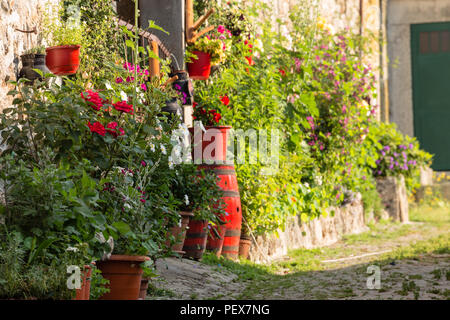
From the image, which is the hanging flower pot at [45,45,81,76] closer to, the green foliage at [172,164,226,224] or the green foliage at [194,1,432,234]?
the green foliage at [172,164,226,224]

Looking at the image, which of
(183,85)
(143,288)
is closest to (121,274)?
(143,288)

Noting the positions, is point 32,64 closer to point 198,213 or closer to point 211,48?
point 198,213

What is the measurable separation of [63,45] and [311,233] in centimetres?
401

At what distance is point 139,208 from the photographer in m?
3.81

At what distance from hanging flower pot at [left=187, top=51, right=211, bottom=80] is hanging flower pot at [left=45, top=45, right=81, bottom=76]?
7.06 ft

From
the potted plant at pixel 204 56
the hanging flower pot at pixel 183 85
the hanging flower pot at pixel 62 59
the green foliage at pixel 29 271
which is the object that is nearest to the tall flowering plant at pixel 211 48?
the potted plant at pixel 204 56

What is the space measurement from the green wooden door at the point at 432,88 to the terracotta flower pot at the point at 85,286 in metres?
9.87

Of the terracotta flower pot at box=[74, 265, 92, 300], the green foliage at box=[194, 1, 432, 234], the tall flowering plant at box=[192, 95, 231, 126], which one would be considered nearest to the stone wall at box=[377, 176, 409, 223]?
the green foliage at box=[194, 1, 432, 234]

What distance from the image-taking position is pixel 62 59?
A: 422 cm

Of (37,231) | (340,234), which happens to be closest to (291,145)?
(340,234)

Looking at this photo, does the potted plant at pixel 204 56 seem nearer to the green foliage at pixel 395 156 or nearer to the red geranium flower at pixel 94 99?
the red geranium flower at pixel 94 99

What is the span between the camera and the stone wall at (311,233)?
257 inches

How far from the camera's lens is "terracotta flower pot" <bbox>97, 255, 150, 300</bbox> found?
11.8 feet
